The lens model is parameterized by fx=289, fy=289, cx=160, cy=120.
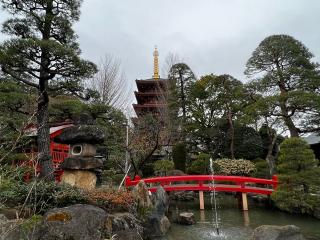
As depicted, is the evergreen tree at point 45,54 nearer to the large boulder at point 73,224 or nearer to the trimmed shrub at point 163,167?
the large boulder at point 73,224

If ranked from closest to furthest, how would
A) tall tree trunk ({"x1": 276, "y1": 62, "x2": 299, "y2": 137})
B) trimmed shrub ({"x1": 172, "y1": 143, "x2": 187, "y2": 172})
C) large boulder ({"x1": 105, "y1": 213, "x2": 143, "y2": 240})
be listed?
large boulder ({"x1": 105, "y1": 213, "x2": 143, "y2": 240}) < tall tree trunk ({"x1": 276, "y1": 62, "x2": 299, "y2": 137}) < trimmed shrub ({"x1": 172, "y1": 143, "x2": 187, "y2": 172})

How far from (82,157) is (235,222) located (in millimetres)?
5257

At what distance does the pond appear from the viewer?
24.3 ft

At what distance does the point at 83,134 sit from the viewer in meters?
9.16

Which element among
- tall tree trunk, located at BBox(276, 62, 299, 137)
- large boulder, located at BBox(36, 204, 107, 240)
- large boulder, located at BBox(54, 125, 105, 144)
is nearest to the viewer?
large boulder, located at BBox(36, 204, 107, 240)

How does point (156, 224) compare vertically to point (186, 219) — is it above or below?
above

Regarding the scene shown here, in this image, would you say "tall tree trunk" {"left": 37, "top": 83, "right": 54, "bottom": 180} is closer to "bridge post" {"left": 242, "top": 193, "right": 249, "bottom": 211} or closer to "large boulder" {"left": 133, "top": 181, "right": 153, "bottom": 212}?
"large boulder" {"left": 133, "top": 181, "right": 153, "bottom": 212}

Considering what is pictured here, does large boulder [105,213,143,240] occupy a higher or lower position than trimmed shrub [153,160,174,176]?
lower

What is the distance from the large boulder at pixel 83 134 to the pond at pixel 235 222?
3654 millimetres

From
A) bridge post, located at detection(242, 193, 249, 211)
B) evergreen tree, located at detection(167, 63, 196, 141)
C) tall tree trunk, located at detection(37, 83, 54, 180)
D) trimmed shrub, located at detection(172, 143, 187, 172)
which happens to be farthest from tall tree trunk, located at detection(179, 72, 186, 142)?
tall tree trunk, located at detection(37, 83, 54, 180)

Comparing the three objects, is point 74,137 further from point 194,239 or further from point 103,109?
point 194,239

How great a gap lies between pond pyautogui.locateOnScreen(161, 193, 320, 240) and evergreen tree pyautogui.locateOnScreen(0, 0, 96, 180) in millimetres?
4178

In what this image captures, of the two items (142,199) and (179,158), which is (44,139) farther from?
(179,158)

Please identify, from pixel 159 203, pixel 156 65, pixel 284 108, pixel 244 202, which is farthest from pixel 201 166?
pixel 156 65
